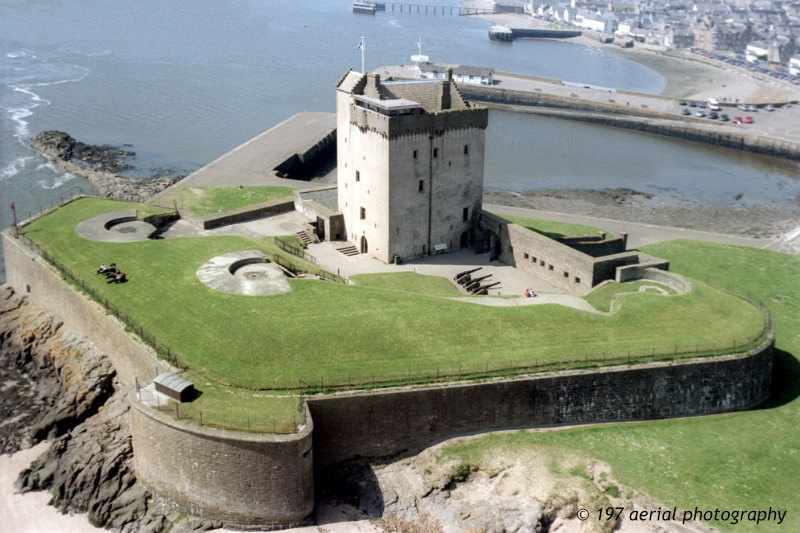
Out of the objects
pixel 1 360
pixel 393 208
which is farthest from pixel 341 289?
pixel 1 360

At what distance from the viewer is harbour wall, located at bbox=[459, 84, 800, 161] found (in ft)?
351

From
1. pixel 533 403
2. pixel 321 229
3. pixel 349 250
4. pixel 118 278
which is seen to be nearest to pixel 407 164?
pixel 349 250

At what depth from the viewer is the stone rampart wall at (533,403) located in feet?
118

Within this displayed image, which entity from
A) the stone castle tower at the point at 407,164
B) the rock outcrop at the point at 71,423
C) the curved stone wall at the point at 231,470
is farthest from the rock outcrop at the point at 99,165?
the curved stone wall at the point at 231,470

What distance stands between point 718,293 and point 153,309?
1214 inches

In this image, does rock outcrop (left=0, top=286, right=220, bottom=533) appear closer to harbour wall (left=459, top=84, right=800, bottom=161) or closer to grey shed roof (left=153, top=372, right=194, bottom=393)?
grey shed roof (left=153, top=372, right=194, bottom=393)

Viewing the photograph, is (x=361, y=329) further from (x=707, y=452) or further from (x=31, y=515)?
(x=707, y=452)

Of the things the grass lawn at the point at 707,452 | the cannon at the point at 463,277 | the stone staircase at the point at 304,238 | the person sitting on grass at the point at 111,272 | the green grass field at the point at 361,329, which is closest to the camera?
the grass lawn at the point at 707,452

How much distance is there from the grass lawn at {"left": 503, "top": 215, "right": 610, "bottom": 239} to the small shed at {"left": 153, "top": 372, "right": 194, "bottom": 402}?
34278 millimetres

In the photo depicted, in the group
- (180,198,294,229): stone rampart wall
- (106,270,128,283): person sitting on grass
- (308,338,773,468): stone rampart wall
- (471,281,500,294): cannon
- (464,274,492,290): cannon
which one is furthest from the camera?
(180,198,294,229): stone rampart wall

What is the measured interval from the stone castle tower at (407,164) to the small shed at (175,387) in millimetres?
19957

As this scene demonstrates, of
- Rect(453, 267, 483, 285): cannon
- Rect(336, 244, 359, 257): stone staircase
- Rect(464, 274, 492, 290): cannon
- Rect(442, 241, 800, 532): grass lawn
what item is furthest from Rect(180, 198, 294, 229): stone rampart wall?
Rect(442, 241, 800, 532): grass lawn

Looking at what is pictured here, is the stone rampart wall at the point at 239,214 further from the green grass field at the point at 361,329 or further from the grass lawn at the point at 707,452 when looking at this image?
the grass lawn at the point at 707,452

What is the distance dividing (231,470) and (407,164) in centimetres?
2425
